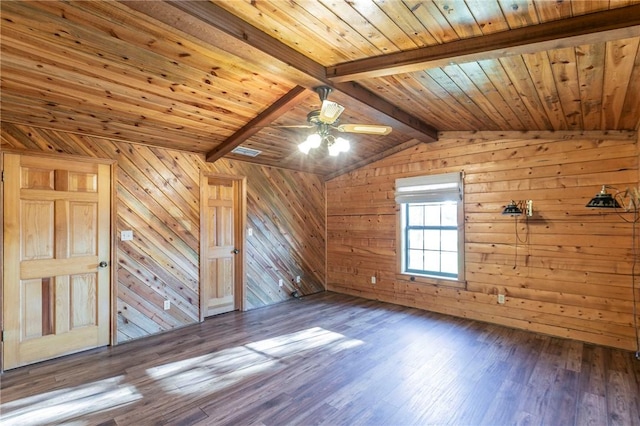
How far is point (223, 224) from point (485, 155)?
4.03 metres

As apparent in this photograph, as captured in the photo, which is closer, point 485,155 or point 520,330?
point 520,330

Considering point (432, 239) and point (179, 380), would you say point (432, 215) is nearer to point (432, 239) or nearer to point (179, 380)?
point (432, 239)

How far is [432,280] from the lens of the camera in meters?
5.04

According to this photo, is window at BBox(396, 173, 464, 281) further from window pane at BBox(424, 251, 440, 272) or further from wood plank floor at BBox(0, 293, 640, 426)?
wood plank floor at BBox(0, 293, 640, 426)

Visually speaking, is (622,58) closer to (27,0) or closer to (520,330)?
(520,330)

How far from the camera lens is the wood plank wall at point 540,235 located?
3629 millimetres

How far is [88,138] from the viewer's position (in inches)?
144

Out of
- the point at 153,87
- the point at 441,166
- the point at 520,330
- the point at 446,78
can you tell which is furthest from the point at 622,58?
the point at 153,87

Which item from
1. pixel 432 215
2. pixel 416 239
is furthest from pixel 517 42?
pixel 416 239

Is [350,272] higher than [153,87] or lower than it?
lower

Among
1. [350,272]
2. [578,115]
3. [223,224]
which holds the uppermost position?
[578,115]

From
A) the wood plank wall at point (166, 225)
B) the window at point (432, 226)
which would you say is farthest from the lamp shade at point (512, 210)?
the wood plank wall at point (166, 225)

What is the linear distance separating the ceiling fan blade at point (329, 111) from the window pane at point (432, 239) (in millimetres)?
3142

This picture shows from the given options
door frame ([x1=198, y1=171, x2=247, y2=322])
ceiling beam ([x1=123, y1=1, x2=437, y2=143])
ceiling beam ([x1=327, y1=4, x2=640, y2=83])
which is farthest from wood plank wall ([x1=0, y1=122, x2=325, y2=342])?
ceiling beam ([x1=327, y1=4, x2=640, y2=83])
